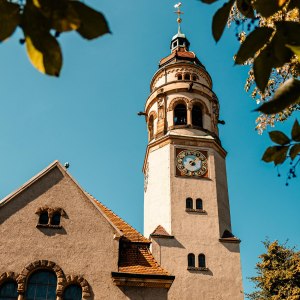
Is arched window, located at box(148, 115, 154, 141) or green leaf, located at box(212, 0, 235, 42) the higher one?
arched window, located at box(148, 115, 154, 141)

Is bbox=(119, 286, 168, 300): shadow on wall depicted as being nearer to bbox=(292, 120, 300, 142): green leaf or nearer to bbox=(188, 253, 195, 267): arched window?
bbox=(188, 253, 195, 267): arched window

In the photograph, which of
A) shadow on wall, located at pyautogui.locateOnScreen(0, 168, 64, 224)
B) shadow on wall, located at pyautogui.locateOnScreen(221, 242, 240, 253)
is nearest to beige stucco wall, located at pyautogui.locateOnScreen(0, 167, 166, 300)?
shadow on wall, located at pyautogui.locateOnScreen(0, 168, 64, 224)

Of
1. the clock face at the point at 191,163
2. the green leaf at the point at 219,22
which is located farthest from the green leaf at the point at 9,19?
the clock face at the point at 191,163

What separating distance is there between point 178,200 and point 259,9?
22.5 m

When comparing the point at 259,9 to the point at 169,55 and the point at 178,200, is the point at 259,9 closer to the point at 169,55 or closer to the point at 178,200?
the point at 178,200

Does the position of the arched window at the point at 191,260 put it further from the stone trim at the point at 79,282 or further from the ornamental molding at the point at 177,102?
the ornamental molding at the point at 177,102

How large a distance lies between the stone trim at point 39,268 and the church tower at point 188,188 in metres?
7.31

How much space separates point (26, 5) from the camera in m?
1.44

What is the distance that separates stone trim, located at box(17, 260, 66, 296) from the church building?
3 cm

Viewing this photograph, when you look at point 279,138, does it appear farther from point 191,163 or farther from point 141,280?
point 191,163

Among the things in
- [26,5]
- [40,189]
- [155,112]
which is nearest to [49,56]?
[26,5]

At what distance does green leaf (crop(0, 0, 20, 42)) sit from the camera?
150 cm

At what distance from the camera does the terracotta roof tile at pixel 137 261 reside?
16114 mm

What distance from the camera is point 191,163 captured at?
84.0 ft
